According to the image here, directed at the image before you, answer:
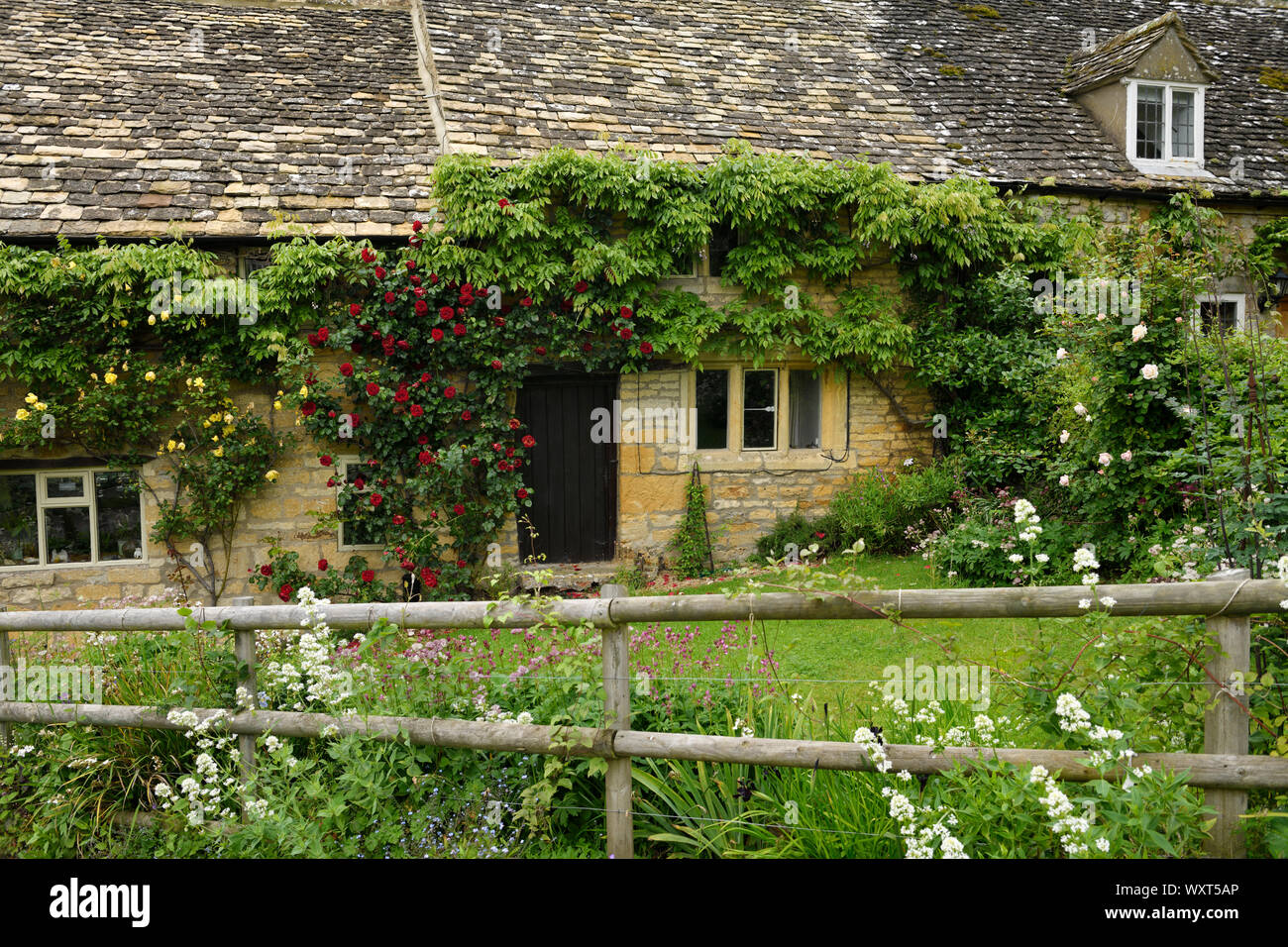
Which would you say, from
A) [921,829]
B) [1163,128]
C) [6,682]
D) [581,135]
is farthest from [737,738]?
[1163,128]

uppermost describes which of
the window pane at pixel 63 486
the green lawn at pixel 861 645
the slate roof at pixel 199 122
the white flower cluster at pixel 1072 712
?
the slate roof at pixel 199 122

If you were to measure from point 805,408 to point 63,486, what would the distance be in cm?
797

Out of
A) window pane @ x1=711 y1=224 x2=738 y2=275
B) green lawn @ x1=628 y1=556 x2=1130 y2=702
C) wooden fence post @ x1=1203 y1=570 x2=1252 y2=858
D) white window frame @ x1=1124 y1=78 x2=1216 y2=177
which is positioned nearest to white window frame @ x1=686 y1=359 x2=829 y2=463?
window pane @ x1=711 y1=224 x2=738 y2=275

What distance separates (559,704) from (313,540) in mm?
6085

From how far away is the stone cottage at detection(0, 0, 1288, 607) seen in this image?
29.3ft

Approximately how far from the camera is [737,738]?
354 centimetres

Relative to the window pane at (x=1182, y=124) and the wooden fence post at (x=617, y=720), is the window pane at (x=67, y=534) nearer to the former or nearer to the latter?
the wooden fence post at (x=617, y=720)

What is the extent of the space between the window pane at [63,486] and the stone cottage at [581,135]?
0.02 m

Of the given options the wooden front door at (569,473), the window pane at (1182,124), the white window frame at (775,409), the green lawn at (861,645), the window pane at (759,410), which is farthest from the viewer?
the window pane at (1182,124)

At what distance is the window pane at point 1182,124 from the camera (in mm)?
12188

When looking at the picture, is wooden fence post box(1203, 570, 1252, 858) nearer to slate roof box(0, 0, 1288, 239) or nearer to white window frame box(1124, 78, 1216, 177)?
slate roof box(0, 0, 1288, 239)

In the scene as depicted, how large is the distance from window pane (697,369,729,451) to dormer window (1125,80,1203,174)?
659 centimetres

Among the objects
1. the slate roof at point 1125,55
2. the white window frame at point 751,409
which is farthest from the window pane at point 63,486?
the slate roof at point 1125,55
